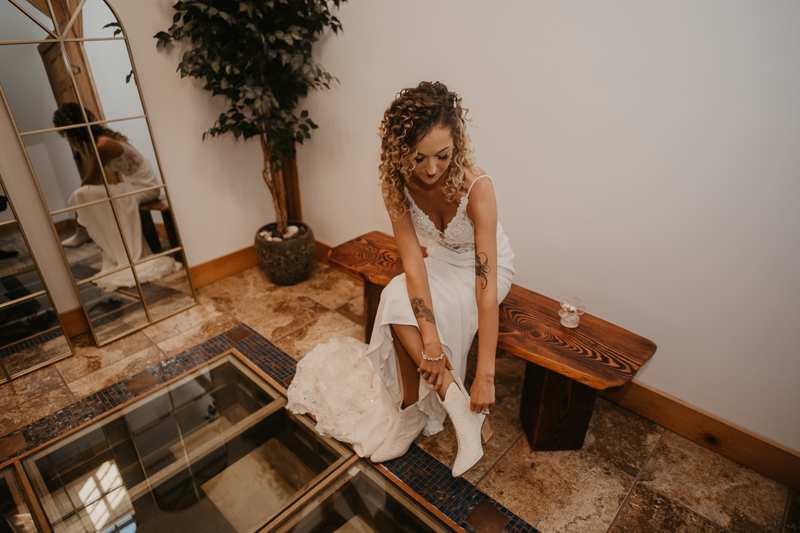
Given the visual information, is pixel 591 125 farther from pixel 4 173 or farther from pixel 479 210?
pixel 4 173

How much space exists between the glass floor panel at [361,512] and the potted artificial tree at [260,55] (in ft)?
6.24

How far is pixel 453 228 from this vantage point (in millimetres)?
1765

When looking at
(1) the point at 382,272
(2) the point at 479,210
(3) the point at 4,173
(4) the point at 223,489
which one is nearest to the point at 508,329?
(2) the point at 479,210

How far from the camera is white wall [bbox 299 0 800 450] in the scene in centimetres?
146

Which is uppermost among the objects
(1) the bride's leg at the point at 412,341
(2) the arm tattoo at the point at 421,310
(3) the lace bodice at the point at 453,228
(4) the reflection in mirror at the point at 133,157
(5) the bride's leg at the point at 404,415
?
(4) the reflection in mirror at the point at 133,157

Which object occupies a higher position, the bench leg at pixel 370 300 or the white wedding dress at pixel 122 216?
the white wedding dress at pixel 122 216

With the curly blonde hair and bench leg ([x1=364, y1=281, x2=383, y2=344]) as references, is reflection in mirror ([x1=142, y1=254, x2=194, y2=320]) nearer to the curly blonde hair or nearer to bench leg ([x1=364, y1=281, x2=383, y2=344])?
bench leg ([x1=364, y1=281, x2=383, y2=344])

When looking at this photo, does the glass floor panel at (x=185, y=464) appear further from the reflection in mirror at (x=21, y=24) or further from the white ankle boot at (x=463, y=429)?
the reflection in mirror at (x=21, y=24)

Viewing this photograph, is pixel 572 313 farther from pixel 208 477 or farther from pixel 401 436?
pixel 208 477

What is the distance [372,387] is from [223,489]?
2.40ft

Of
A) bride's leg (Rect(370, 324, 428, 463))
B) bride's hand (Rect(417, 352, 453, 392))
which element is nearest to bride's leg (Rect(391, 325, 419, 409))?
bride's leg (Rect(370, 324, 428, 463))

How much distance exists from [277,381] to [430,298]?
976 mm

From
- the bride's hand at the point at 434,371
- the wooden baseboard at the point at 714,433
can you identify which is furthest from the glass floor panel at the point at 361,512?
the wooden baseboard at the point at 714,433

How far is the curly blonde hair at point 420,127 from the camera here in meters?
1.44
